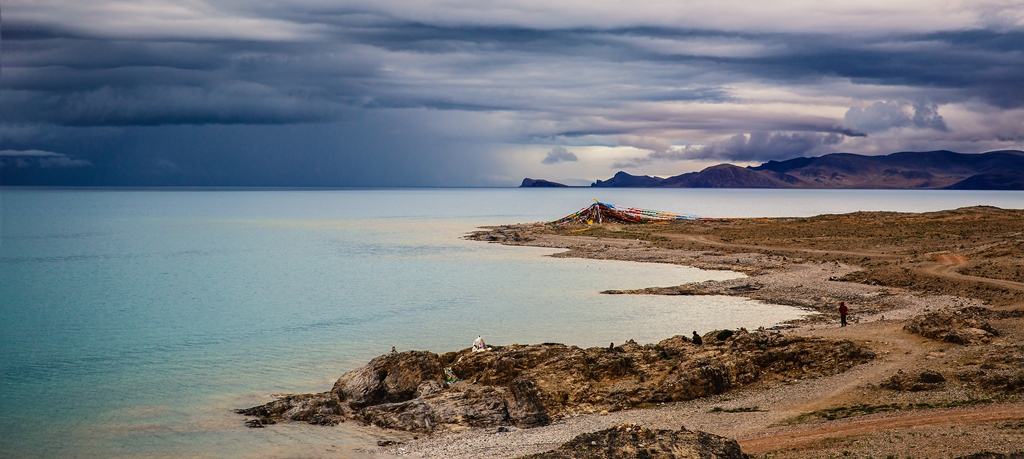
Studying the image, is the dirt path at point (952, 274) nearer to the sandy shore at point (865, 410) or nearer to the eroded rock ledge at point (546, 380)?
the sandy shore at point (865, 410)

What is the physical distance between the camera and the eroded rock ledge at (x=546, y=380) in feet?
78.7

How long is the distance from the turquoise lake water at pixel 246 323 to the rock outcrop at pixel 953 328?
9.14 m

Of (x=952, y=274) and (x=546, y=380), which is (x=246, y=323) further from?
(x=952, y=274)

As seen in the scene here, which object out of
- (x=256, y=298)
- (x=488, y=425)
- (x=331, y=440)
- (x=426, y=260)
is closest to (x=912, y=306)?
(x=488, y=425)

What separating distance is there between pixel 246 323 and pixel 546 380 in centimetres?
2435

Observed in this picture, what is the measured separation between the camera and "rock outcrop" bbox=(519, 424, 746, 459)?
14.3 metres

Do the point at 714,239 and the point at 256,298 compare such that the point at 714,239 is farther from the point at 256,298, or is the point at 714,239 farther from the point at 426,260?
the point at 256,298

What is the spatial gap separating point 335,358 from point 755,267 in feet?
121

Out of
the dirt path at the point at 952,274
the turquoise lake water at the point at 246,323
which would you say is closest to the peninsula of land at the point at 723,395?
the turquoise lake water at the point at 246,323

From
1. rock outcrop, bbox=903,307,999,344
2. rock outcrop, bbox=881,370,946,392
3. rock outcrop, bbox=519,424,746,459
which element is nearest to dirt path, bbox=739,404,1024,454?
rock outcrop, bbox=881,370,946,392

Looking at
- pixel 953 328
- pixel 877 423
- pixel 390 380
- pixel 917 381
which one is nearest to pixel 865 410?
pixel 877 423

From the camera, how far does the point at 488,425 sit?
76.5 ft

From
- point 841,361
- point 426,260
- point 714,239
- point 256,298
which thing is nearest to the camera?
point 841,361

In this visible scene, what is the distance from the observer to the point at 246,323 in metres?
43.6
